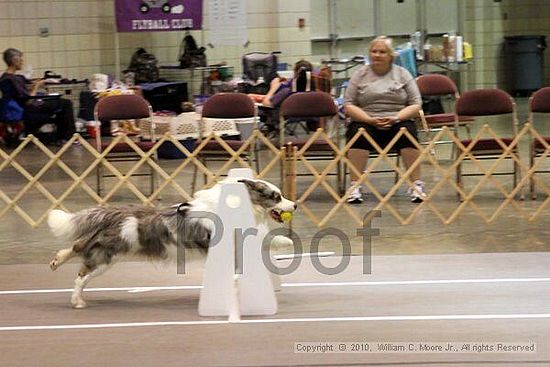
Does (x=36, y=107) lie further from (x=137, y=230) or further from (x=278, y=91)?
(x=137, y=230)

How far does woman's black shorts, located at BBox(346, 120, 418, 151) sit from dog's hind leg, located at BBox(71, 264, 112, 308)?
363 cm

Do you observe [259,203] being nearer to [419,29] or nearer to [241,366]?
[241,366]

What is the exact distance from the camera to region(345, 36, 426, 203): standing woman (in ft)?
30.1

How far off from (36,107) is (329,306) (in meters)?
8.73

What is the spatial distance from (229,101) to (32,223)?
2.47 m

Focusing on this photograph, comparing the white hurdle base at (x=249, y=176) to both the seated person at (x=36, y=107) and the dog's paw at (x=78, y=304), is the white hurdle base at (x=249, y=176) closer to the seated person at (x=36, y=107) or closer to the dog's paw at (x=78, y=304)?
the dog's paw at (x=78, y=304)

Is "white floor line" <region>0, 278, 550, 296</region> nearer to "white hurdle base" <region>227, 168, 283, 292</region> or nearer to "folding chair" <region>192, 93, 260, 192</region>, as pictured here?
"white hurdle base" <region>227, 168, 283, 292</region>

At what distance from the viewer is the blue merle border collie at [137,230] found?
5973 millimetres

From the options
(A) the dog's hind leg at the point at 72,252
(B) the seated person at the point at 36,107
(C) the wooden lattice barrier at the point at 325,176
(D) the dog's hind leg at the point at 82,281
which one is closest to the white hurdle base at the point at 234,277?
(D) the dog's hind leg at the point at 82,281

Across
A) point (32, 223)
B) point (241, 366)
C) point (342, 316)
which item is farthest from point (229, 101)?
point (241, 366)

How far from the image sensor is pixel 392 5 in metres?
18.7

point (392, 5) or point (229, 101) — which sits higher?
point (392, 5)

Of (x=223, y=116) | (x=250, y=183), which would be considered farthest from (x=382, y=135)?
(x=250, y=183)

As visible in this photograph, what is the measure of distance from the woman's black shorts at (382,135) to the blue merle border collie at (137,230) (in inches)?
124
